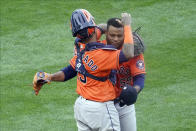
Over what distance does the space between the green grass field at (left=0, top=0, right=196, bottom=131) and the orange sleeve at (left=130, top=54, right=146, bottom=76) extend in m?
2.34

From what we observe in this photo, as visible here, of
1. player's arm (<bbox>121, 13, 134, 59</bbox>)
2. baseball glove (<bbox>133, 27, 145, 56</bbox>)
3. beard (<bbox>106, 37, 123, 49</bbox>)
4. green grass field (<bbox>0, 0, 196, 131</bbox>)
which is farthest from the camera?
green grass field (<bbox>0, 0, 196, 131</bbox>)

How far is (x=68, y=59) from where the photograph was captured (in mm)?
9438

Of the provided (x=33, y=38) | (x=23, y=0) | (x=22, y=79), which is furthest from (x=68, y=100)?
(x=23, y=0)

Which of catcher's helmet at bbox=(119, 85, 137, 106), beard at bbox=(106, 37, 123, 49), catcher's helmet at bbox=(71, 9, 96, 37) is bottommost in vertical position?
catcher's helmet at bbox=(119, 85, 137, 106)

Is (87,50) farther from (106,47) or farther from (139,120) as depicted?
(139,120)

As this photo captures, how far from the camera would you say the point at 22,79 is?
345 inches

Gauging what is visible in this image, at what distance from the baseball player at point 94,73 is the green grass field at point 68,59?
2440 mm

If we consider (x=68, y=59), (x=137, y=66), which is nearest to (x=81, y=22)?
(x=137, y=66)

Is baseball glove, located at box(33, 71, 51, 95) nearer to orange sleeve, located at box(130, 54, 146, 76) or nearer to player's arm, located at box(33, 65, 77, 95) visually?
player's arm, located at box(33, 65, 77, 95)

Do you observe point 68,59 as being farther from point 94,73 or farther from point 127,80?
point 94,73

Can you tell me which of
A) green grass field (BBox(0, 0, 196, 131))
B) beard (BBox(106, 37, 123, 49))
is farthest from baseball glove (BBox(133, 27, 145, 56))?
green grass field (BBox(0, 0, 196, 131))

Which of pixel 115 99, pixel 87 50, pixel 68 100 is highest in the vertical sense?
pixel 87 50

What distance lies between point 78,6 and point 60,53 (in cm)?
236

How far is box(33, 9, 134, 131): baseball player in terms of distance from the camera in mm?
4555
